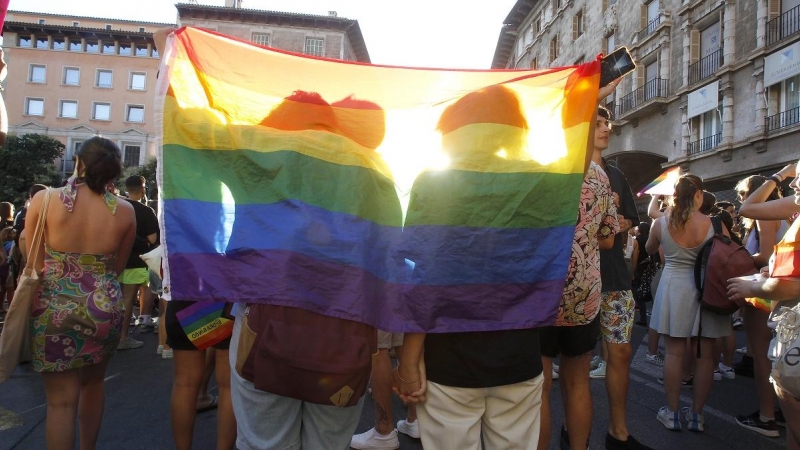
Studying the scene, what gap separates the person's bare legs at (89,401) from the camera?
2820 mm

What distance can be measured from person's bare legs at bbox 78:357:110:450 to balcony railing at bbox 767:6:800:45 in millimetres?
19896

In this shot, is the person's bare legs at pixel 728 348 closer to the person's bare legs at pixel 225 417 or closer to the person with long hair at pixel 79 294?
the person's bare legs at pixel 225 417

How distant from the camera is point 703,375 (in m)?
3.79

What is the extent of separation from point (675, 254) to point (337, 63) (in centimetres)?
306

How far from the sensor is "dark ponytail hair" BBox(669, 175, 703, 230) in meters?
3.82

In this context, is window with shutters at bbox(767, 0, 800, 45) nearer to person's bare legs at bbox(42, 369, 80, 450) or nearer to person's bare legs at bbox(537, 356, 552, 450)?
person's bare legs at bbox(537, 356, 552, 450)

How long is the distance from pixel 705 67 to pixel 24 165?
149 ft

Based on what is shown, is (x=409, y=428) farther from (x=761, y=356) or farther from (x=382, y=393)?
(x=761, y=356)

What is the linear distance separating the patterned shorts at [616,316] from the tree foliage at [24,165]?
45500 millimetres

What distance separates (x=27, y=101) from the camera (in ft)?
164

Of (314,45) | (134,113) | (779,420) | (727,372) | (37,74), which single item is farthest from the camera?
(134,113)

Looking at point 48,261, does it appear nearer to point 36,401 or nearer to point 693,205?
point 36,401

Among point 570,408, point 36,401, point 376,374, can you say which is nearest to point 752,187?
point 570,408

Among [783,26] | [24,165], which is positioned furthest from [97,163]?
[24,165]
